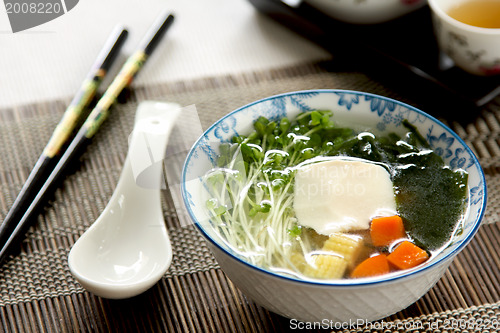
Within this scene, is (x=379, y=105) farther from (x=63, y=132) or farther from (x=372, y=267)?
(x=63, y=132)

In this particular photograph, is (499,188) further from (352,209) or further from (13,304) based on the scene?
(13,304)

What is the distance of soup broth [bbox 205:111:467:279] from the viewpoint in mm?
921

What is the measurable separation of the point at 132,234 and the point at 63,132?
367 mm

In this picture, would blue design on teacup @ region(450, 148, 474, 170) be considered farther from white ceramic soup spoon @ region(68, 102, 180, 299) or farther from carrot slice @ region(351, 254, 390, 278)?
white ceramic soup spoon @ region(68, 102, 180, 299)

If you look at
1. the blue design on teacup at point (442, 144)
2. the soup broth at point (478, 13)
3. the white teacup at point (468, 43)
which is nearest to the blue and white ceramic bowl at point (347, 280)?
the blue design on teacup at point (442, 144)

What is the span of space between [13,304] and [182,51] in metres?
0.98

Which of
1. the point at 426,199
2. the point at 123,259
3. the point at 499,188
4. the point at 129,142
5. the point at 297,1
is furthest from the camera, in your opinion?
the point at 297,1

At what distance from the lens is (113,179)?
1325 mm

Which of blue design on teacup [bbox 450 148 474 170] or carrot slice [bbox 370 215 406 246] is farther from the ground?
blue design on teacup [bbox 450 148 474 170]

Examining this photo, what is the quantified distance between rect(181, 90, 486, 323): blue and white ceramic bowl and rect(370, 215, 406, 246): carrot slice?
85 mm

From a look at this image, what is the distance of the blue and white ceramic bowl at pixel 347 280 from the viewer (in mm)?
801

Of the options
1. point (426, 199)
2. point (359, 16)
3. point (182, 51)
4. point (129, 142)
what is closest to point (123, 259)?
point (129, 142)

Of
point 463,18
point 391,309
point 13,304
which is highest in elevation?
point 463,18

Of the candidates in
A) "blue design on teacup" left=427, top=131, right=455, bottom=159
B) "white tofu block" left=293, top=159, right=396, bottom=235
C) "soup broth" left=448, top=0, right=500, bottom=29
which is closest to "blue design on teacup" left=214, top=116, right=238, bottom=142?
"white tofu block" left=293, top=159, right=396, bottom=235
